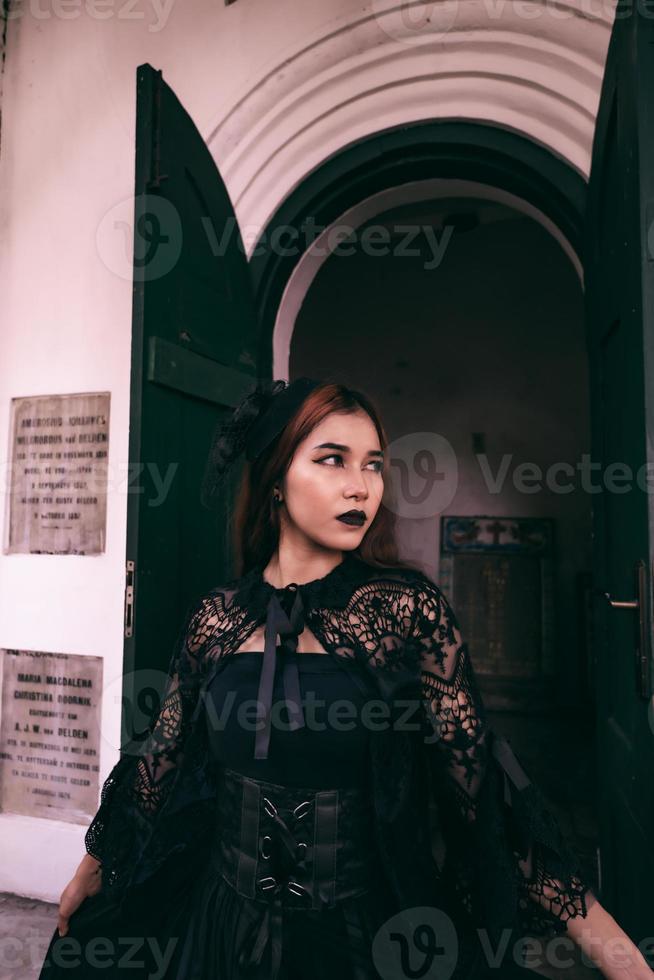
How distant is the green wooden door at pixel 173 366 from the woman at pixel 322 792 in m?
0.55

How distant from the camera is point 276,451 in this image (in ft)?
4.12

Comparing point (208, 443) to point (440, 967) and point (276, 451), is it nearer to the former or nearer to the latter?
point (276, 451)

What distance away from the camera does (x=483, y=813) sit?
1038 millimetres

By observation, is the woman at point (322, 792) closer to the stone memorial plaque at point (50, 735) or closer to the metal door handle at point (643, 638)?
the metal door handle at point (643, 638)

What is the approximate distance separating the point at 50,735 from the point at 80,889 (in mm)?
1419

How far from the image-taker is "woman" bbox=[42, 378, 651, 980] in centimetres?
103

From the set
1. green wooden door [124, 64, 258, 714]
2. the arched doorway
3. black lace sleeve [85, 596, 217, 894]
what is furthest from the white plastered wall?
the arched doorway

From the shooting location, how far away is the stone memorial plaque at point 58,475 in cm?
243

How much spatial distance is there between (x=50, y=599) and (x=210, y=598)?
4.69 ft

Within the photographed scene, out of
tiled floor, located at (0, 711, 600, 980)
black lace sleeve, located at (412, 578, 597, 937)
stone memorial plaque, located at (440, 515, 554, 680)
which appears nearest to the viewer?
black lace sleeve, located at (412, 578, 597, 937)

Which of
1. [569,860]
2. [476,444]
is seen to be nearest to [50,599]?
[569,860]

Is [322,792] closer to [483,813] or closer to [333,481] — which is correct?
[483,813]

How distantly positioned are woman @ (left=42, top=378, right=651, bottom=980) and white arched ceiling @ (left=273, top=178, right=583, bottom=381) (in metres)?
1.46

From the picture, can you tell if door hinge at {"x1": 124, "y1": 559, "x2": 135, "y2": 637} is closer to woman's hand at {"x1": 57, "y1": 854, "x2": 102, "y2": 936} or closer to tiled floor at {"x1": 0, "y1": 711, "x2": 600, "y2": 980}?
woman's hand at {"x1": 57, "y1": 854, "x2": 102, "y2": 936}
